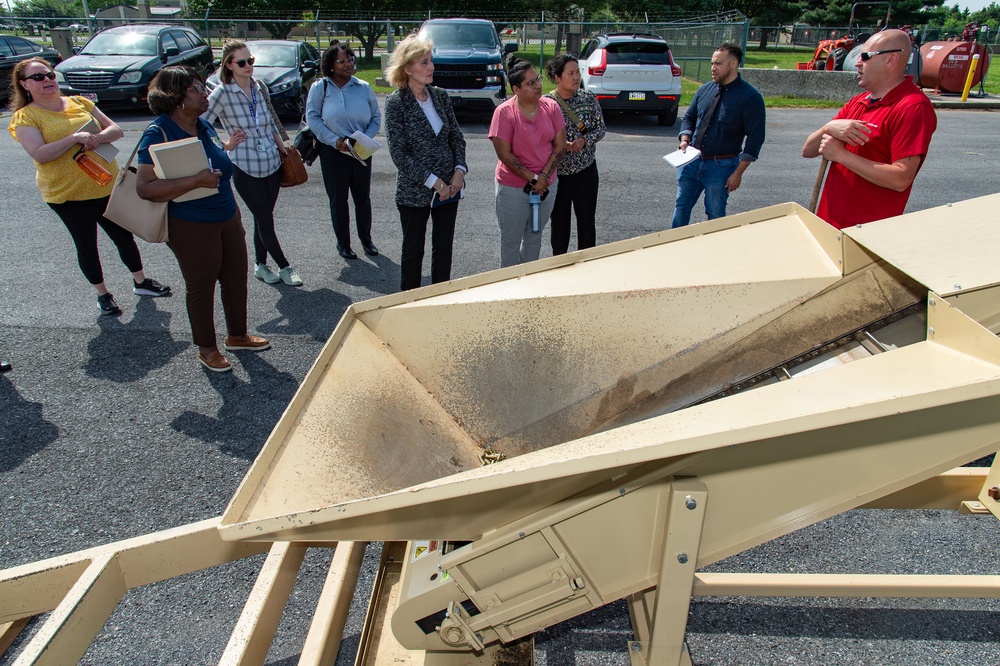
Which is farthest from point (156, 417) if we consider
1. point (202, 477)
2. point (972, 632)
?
point (972, 632)

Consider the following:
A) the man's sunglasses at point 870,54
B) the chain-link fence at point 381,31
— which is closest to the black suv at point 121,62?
the chain-link fence at point 381,31

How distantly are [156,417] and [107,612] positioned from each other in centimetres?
194

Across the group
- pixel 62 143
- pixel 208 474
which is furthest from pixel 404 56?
pixel 208 474

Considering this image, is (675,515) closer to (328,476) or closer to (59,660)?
(328,476)

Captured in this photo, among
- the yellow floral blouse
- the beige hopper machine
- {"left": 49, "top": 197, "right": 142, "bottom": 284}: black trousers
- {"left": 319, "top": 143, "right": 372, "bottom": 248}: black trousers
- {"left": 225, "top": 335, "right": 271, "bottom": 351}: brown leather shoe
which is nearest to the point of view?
the beige hopper machine

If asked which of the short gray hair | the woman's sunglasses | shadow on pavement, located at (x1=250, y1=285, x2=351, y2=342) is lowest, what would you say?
shadow on pavement, located at (x1=250, y1=285, x2=351, y2=342)

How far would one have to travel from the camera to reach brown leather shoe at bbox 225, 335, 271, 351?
4129mm

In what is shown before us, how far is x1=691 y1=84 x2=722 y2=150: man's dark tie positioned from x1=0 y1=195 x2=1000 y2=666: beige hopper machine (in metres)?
2.59

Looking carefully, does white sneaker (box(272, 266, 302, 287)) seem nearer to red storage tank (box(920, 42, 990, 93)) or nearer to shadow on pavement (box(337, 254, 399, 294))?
shadow on pavement (box(337, 254, 399, 294))

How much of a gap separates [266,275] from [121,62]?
9.60 metres

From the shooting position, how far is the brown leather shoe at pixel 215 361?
391 centimetres

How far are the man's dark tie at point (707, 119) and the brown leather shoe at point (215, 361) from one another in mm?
3667

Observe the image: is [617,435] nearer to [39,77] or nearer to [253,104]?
[253,104]

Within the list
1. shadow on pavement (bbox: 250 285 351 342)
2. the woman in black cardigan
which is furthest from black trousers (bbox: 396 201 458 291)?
shadow on pavement (bbox: 250 285 351 342)
